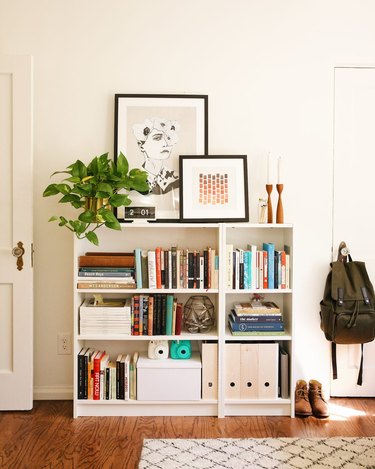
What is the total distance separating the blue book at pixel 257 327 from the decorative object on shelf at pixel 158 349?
42cm

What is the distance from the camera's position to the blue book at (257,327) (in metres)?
2.99

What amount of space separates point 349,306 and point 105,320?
1460 millimetres

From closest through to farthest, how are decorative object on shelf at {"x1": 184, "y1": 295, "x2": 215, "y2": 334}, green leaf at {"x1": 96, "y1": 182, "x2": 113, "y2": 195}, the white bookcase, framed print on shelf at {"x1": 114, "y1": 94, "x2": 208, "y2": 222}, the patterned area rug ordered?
the patterned area rug
green leaf at {"x1": 96, "y1": 182, "x2": 113, "y2": 195}
the white bookcase
decorative object on shelf at {"x1": 184, "y1": 295, "x2": 215, "y2": 334}
framed print on shelf at {"x1": 114, "y1": 94, "x2": 208, "y2": 222}

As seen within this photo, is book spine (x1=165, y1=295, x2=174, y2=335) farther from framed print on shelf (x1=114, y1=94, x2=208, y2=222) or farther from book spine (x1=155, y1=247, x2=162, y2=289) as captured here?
framed print on shelf (x1=114, y1=94, x2=208, y2=222)

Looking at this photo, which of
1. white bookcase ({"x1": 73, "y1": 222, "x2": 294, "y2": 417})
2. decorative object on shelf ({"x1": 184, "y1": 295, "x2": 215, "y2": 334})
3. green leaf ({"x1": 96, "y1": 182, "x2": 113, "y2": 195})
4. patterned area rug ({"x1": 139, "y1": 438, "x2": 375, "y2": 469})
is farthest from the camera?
decorative object on shelf ({"x1": 184, "y1": 295, "x2": 215, "y2": 334})

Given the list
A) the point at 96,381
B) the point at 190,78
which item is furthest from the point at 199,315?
the point at 190,78

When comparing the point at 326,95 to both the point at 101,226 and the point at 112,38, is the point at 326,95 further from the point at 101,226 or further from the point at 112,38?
the point at 101,226

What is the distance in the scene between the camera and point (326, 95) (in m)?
3.21

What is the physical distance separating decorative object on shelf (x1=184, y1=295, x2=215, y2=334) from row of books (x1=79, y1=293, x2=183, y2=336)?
81mm

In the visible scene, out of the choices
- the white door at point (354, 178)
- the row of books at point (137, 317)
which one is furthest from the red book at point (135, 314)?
the white door at point (354, 178)

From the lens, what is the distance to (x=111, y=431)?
109 inches

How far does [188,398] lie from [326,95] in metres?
2.04

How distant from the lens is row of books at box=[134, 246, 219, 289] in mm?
2955

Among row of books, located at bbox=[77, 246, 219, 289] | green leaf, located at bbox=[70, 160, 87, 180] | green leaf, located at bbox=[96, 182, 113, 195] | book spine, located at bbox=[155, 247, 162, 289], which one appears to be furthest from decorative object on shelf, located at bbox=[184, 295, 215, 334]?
green leaf, located at bbox=[70, 160, 87, 180]
